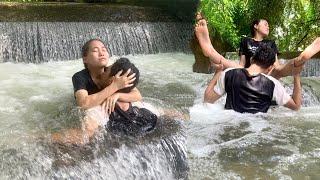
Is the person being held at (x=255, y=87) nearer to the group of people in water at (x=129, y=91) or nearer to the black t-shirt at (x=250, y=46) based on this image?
the group of people in water at (x=129, y=91)

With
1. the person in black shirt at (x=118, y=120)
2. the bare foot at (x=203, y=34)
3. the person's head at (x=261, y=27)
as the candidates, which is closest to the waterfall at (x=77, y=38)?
the person's head at (x=261, y=27)

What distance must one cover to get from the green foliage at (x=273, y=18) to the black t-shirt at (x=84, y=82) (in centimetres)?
576

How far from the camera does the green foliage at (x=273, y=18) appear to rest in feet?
32.1

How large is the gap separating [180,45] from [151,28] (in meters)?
0.83

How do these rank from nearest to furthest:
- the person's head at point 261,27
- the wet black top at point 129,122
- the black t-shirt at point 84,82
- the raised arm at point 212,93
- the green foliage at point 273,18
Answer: the wet black top at point 129,122
the black t-shirt at point 84,82
the raised arm at point 212,93
the person's head at point 261,27
the green foliage at point 273,18

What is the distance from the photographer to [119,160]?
385 cm

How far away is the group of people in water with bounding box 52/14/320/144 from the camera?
160 inches

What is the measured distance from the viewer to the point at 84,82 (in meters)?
4.28

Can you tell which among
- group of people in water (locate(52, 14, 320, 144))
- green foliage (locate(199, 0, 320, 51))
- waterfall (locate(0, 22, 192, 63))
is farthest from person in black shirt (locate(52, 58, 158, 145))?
waterfall (locate(0, 22, 192, 63))

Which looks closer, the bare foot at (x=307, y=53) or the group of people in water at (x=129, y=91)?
the group of people in water at (x=129, y=91)

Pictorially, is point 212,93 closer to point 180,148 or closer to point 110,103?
point 180,148

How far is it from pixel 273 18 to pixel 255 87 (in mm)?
5459

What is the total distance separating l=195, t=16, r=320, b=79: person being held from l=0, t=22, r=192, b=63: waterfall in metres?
5.47

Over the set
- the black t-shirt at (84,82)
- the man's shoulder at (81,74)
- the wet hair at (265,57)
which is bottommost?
the black t-shirt at (84,82)
